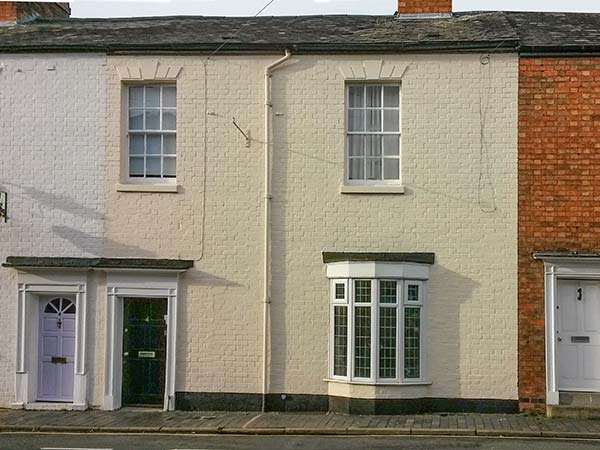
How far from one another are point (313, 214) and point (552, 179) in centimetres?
425

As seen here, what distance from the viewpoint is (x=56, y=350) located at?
681 inches

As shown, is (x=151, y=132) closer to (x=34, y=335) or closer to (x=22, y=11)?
(x=34, y=335)

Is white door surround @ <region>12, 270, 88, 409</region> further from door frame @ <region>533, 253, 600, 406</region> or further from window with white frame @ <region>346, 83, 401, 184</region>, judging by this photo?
door frame @ <region>533, 253, 600, 406</region>

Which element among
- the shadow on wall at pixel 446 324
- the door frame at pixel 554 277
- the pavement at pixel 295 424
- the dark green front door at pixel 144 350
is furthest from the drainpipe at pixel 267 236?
the door frame at pixel 554 277

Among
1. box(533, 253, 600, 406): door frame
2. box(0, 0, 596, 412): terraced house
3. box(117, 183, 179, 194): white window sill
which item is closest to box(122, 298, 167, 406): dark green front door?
box(0, 0, 596, 412): terraced house

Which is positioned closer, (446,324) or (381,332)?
(381,332)

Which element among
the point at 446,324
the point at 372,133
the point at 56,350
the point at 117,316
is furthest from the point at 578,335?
the point at 56,350

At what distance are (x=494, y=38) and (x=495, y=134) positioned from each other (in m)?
1.72

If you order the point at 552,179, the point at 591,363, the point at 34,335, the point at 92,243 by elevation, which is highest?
the point at 552,179

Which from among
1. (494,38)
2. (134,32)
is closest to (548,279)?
(494,38)

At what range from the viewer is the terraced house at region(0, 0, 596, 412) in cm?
1636

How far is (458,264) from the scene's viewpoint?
16469 mm

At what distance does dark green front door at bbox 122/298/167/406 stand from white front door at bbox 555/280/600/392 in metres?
7.12

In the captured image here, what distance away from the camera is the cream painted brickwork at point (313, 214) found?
16.4m
